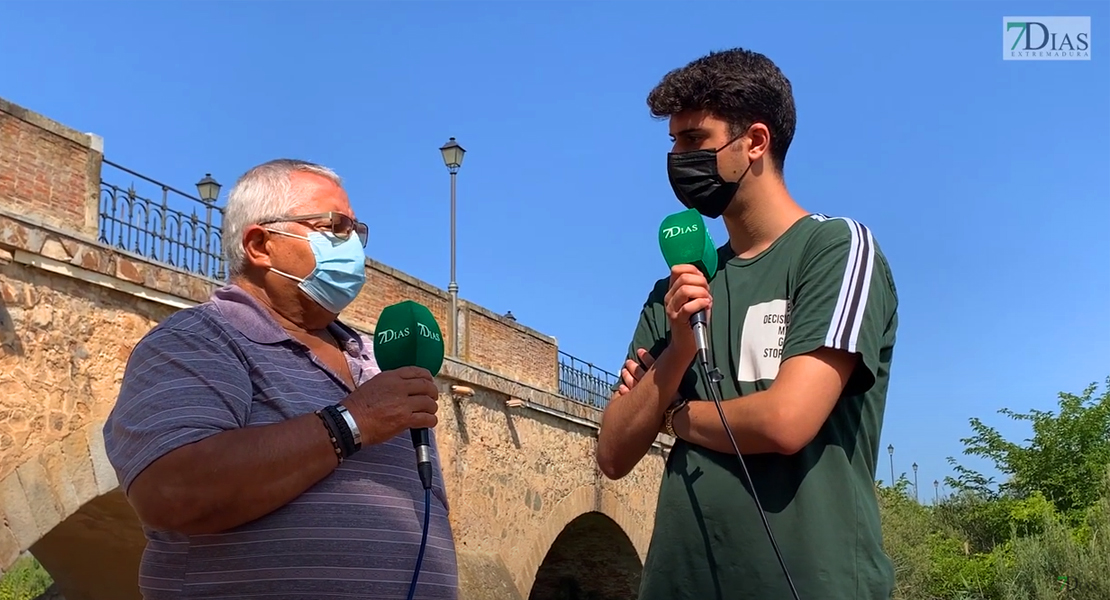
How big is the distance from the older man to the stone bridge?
468 centimetres

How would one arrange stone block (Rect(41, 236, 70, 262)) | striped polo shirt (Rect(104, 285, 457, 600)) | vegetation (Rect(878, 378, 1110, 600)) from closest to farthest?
striped polo shirt (Rect(104, 285, 457, 600)), stone block (Rect(41, 236, 70, 262)), vegetation (Rect(878, 378, 1110, 600))

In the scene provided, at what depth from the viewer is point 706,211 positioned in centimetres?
238

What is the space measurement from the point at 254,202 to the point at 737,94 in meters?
1.29

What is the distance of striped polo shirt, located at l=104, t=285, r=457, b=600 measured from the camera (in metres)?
2.30

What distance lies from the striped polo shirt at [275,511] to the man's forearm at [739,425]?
0.78m

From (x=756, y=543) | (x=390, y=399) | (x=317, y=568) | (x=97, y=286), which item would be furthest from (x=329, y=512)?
(x=97, y=286)

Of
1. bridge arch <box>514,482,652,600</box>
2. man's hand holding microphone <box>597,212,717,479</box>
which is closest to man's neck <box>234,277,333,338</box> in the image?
man's hand holding microphone <box>597,212,717,479</box>

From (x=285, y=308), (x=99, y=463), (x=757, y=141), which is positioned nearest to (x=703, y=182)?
(x=757, y=141)

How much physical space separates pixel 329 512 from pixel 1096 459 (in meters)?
16.2

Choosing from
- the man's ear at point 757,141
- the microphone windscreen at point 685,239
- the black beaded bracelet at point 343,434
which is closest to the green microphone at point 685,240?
the microphone windscreen at point 685,239

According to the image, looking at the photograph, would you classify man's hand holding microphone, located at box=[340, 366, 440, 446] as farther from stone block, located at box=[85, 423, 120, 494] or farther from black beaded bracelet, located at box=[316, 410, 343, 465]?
stone block, located at box=[85, 423, 120, 494]

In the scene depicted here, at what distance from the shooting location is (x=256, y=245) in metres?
2.73

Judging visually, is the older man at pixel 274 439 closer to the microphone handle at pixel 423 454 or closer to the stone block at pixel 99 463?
the microphone handle at pixel 423 454

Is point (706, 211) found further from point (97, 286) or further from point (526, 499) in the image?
point (526, 499)
